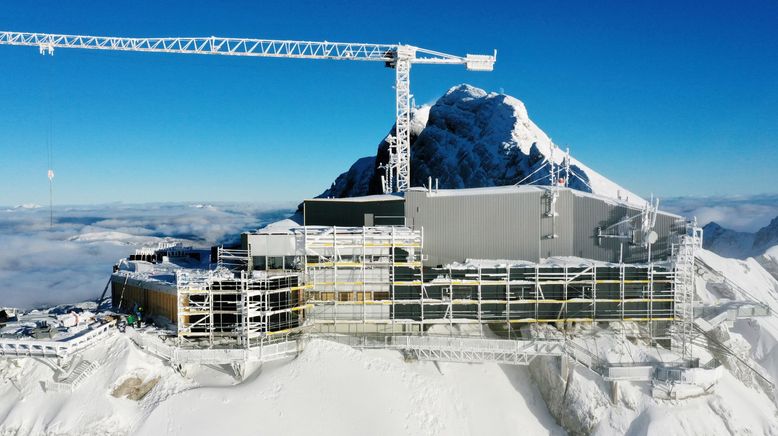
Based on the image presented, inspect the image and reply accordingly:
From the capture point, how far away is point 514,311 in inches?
1464

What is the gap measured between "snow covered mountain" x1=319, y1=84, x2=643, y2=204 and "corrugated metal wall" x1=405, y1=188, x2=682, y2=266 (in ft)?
138

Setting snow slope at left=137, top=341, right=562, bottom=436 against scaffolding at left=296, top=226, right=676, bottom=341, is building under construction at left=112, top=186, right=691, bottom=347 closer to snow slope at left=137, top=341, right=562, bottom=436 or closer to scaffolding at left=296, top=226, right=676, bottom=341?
scaffolding at left=296, top=226, right=676, bottom=341

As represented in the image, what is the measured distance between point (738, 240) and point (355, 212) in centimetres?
7853

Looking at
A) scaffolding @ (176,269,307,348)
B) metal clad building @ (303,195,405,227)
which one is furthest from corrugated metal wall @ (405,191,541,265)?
scaffolding @ (176,269,307,348)

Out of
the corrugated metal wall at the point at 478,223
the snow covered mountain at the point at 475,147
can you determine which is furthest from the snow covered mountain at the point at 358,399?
the snow covered mountain at the point at 475,147

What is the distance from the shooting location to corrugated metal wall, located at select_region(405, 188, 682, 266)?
40938mm

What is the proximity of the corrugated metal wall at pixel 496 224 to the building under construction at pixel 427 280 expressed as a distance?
0.08 meters

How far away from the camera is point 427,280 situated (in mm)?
37000

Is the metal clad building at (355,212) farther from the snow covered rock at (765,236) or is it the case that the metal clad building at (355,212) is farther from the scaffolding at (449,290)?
the snow covered rock at (765,236)

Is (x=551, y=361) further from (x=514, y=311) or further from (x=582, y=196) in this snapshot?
(x=582, y=196)

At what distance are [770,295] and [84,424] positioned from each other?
197 ft

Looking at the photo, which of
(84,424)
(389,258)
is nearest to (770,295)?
(389,258)

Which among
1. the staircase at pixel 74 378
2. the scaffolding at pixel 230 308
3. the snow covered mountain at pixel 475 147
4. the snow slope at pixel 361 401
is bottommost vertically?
the snow slope at pixel 361 401

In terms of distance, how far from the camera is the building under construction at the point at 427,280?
34.2m
